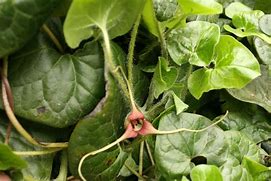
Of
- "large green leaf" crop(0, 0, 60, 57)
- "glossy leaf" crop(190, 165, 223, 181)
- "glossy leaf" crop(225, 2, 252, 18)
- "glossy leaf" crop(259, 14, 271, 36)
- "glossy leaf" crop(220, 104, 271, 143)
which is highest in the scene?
"large green leaf" crop(0, 0, 60, 57)

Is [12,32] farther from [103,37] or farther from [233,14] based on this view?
[233,14]

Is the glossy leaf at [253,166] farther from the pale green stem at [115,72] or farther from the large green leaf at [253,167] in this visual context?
the pale green stem at [115,72]

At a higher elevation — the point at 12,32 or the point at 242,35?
the point at 12,32

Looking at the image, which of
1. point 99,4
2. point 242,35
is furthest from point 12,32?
point 242,35

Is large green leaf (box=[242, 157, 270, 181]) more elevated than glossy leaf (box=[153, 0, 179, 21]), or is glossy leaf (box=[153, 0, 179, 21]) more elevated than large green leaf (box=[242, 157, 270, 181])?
glossy leaf (box=[153, 0, 179, 21])

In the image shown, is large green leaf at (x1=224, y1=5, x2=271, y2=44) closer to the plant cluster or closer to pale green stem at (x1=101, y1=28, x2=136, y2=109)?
the plant cluster

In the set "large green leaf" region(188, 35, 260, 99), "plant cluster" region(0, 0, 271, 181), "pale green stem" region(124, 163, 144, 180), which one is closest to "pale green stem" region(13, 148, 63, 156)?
"plant cluster" region(0, 0, 271, 181)

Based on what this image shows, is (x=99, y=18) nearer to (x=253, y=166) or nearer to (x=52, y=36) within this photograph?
(x=52, y=36)
